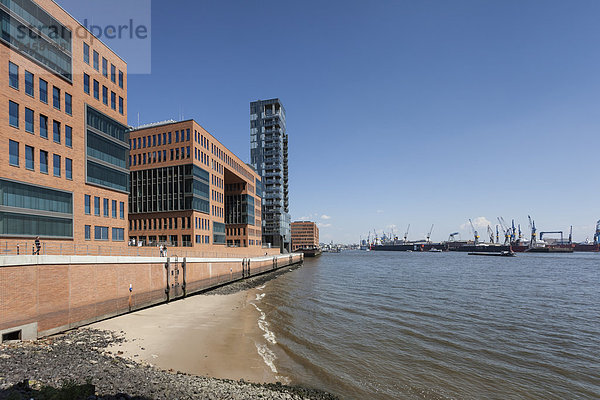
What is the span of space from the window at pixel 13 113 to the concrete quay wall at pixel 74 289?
15643mm

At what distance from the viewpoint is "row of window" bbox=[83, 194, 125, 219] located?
39125 millimetres

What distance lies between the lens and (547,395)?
17188mm

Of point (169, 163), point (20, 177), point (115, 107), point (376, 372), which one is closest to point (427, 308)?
point (376, 372)

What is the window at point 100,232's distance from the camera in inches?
1585

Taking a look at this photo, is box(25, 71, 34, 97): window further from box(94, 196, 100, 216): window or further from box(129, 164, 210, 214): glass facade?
box(129, 164, 210, 214): glass facade

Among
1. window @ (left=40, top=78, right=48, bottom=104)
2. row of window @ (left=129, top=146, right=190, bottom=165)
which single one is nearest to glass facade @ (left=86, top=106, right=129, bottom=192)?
window @ (left=40, top=78, right=48, bottom=104)

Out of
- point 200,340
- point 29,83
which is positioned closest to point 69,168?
point 29,83

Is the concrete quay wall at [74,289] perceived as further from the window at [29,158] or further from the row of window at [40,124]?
the row of window at [40,124]

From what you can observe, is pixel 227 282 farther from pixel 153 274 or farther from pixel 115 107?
pixel 115 107

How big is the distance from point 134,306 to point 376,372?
23162mm

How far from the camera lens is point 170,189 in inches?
2579

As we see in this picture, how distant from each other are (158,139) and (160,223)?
17.1 metres

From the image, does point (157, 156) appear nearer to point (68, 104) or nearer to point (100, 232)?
point (100, 232)

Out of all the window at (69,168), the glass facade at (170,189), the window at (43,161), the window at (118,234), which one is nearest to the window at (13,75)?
the window at (43,161)
